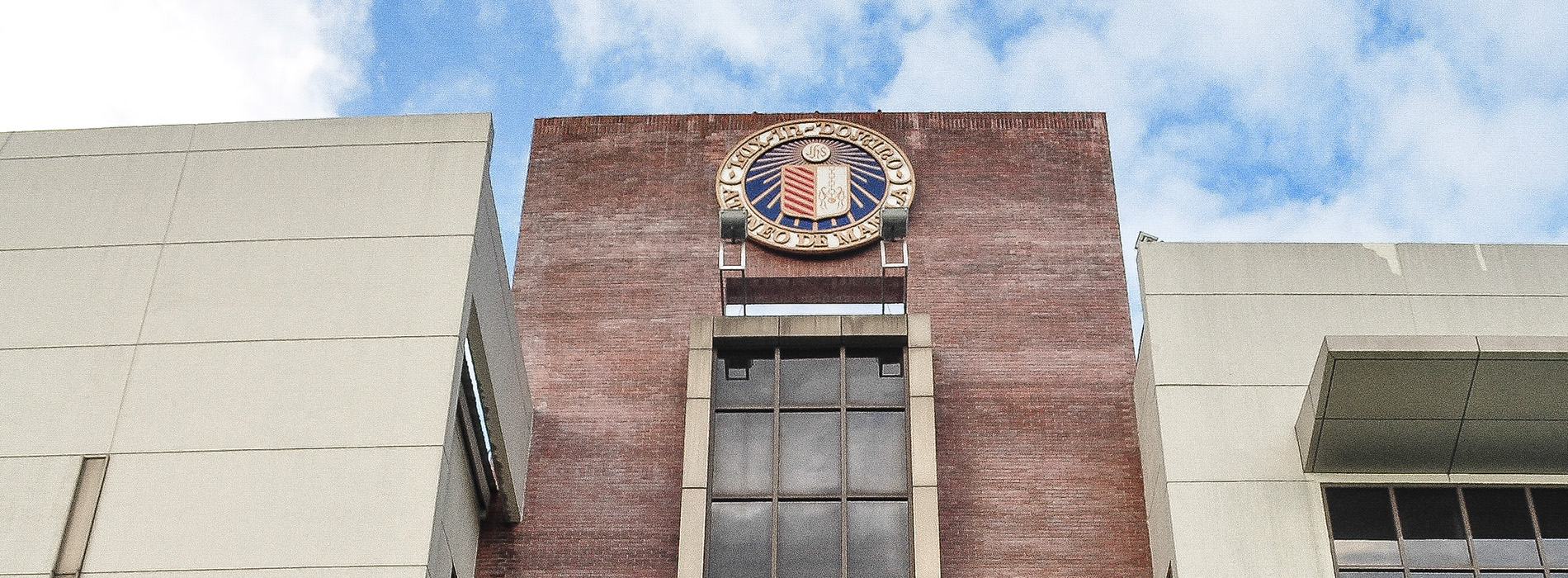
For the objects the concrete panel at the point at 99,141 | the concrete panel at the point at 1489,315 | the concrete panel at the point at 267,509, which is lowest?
the concrete panel at the point at 267,509

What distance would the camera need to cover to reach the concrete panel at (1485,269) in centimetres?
2756

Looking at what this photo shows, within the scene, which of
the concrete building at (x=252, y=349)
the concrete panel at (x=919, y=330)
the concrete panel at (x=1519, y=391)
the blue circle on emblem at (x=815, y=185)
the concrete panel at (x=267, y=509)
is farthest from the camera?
the blue circle on emblem at (x=815, y=185)

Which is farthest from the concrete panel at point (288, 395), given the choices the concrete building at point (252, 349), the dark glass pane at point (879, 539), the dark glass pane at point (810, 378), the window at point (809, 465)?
the dark glass pane at point (879, 539)

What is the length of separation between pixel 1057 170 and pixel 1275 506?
11.3m

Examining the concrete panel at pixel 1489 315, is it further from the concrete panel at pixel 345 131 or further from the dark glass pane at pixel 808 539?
the concrete panel at pixel 345 131

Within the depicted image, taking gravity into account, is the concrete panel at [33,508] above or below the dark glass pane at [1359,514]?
below

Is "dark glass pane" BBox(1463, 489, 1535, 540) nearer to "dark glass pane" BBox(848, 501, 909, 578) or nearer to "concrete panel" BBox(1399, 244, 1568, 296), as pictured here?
"concrete panel" BBox(1399, 244, 1568, 296)

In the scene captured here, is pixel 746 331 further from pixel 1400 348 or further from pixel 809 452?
pixel 1400 348

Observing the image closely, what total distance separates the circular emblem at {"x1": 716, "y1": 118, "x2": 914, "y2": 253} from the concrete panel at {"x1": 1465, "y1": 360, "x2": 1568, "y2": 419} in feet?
39.7

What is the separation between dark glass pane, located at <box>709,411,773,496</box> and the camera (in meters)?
27.6

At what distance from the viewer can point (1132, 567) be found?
2789 cm

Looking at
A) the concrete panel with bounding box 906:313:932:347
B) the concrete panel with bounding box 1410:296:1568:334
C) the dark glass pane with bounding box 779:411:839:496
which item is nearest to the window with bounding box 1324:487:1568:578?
the concrete panel with bounding box 1410:296:1568:334

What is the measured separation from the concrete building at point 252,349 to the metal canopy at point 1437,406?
38.9ft

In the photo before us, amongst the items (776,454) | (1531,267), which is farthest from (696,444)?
(1531,267)
